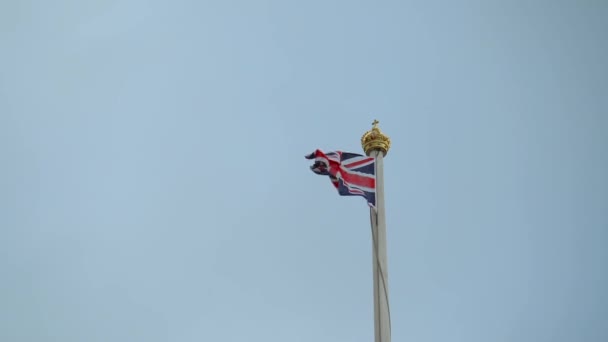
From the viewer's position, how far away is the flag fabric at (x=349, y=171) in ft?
59.6

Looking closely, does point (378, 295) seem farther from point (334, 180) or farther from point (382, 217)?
point (334, 180)

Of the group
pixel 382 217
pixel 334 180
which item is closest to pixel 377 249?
pixel 382 217

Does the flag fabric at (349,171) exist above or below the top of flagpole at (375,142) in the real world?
below

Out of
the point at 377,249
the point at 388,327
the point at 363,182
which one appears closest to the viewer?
the point at 388,327

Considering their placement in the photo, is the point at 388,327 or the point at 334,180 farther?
the point at 334,180

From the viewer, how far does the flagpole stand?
15445mm

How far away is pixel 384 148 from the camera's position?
62.4 ft

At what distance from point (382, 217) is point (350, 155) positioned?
256cm

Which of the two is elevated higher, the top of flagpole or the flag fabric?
the top of flagpole

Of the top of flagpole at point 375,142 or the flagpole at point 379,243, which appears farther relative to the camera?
the top of flagpole at point 375,142

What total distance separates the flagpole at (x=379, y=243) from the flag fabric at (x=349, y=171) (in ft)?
0.78

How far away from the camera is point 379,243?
54.4 feet

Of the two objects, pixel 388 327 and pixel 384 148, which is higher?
pixel 384 148

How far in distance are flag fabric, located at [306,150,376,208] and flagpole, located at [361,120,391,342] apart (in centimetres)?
24
